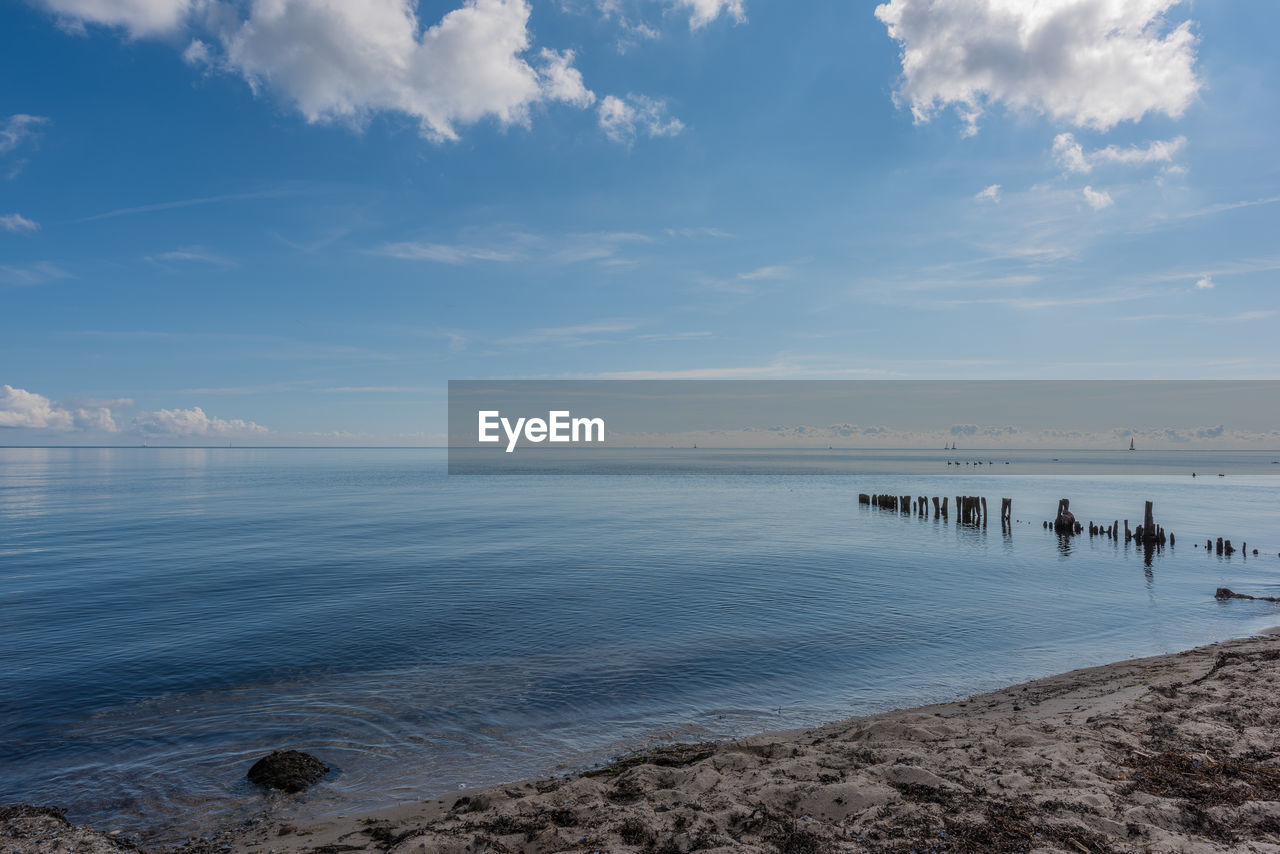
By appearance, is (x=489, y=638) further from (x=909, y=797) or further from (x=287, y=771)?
(x=909, y=797)

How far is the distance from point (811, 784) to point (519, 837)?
3709 millimetres

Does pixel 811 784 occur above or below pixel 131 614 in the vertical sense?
above

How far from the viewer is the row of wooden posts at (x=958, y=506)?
4825cm

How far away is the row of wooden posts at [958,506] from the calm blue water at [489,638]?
489 cm

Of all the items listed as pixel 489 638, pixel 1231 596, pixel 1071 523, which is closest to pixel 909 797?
pixel 489 638

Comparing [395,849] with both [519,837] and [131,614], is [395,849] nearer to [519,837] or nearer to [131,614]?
[519,837]

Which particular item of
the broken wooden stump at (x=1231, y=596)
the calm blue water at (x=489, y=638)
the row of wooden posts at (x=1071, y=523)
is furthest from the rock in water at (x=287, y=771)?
the row of wooden posts at (x=1071, y=523)

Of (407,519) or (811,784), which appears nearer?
(811,784)

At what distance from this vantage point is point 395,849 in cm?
738

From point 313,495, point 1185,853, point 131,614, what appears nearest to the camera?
point 1185,853

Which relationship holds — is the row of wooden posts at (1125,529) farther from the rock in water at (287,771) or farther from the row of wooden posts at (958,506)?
the rock in water at (287,771)

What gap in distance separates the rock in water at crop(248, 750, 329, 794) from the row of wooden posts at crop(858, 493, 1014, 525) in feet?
152

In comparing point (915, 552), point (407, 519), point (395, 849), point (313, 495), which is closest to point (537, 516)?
point (407, 519)

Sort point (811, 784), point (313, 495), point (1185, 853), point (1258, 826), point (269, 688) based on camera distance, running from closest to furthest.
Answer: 1. point (1185, 853)
2. point (1258, 826)
3. point (811, 784)
4. point (269, 688)
5. point (313, 495)
